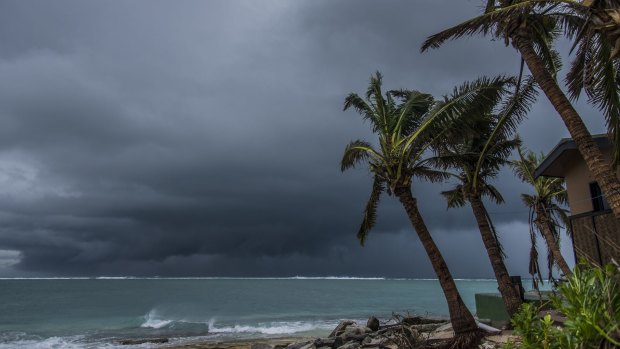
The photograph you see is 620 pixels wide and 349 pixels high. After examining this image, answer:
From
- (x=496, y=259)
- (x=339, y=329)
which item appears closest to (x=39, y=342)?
(x=339, y=329)

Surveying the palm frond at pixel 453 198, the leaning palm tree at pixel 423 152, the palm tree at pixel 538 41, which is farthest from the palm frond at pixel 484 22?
the palm frond at pixel 453 198

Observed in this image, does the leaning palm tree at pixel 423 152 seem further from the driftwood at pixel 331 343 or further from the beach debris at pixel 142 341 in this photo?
the beach debris at pixel 142 341

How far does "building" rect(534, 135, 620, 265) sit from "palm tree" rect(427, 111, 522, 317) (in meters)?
1.68

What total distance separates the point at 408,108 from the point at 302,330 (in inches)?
1012

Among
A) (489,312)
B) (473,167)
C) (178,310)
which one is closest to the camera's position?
(473,167)

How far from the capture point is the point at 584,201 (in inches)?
545

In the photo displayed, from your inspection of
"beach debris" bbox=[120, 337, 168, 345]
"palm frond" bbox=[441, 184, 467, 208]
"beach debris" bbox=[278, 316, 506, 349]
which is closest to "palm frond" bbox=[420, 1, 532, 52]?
"beach debris" bbox=[278, 316, 506, 349]

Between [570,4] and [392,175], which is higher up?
[570,4]

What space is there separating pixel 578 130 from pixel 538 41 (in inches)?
132

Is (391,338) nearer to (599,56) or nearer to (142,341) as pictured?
(599,56)

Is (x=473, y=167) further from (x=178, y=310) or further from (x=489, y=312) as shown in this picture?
(x=178, y=310)

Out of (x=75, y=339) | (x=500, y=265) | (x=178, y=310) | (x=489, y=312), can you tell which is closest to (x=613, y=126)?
(x=500, y=265)

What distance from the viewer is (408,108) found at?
13.8 m

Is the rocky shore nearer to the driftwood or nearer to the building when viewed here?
the driftwood
